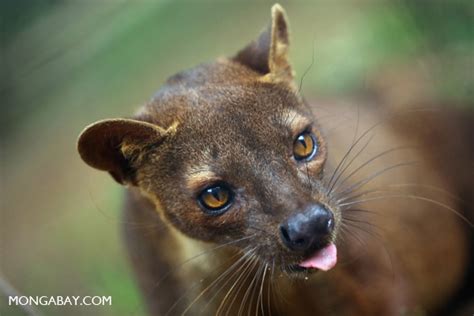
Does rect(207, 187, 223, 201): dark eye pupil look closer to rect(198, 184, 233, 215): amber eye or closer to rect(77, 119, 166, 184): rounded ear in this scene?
rect(198, 184, 233, 215): amber eye

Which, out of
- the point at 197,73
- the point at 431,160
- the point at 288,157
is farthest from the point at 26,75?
the point at 431,160

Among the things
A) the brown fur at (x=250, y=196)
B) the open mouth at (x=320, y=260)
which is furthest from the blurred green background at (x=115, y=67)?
the open mouth at (x=320, y=260)

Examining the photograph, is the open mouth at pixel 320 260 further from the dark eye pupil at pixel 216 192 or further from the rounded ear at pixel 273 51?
the rounded ear at pixel 273 51

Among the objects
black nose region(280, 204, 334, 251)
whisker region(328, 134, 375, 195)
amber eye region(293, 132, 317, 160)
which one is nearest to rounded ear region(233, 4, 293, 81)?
amber eye region(293, 132, 317, 160)

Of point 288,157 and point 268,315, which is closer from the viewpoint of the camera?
point 288,157

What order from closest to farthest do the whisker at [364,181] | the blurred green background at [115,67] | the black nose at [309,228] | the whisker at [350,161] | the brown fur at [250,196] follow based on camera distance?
the black nose at [309,228], the brown fur at [250,196], the whisker at [350,161], the whisker at [364,181], the blurred green background at [115,67]

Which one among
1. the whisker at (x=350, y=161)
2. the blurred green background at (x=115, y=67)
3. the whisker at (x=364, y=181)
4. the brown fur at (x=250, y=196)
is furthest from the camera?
the blurred green background at (x=115, y=67)

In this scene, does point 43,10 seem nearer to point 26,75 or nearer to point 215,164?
Answer: point 26,75
